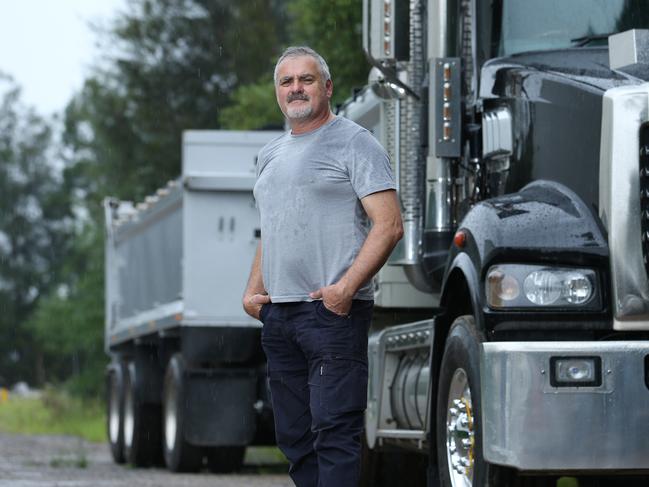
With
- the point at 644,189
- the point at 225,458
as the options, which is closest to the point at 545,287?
the point at 644,189

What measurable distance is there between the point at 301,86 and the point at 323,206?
18.0 inches

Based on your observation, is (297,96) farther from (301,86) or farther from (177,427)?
(177,427)

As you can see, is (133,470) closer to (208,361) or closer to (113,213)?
(208,361)

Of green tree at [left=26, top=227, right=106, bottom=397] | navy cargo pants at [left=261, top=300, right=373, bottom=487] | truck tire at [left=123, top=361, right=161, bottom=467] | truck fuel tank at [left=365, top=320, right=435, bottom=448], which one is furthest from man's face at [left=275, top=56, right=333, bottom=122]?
green tree at [left=26, top=227, right=106, bottom=397]

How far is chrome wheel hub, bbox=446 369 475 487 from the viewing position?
23.3 feet

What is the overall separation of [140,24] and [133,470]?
3315 centimetres

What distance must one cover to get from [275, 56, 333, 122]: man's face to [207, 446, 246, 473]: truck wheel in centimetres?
928

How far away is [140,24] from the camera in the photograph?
4881 centimetres

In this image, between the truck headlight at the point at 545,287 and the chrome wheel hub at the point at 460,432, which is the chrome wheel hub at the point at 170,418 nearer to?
the chrome wheel hub at the point at 460,432

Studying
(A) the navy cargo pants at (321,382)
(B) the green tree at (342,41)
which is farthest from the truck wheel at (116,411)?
(A) the navy cargo pants at (321,382)

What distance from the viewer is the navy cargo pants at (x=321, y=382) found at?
6.30m

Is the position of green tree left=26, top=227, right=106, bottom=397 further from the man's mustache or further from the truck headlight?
the man's mustache

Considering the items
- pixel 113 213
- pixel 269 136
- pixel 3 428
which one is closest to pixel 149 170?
pixel 3 428

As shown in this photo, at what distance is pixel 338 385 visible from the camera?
6.29 metres
